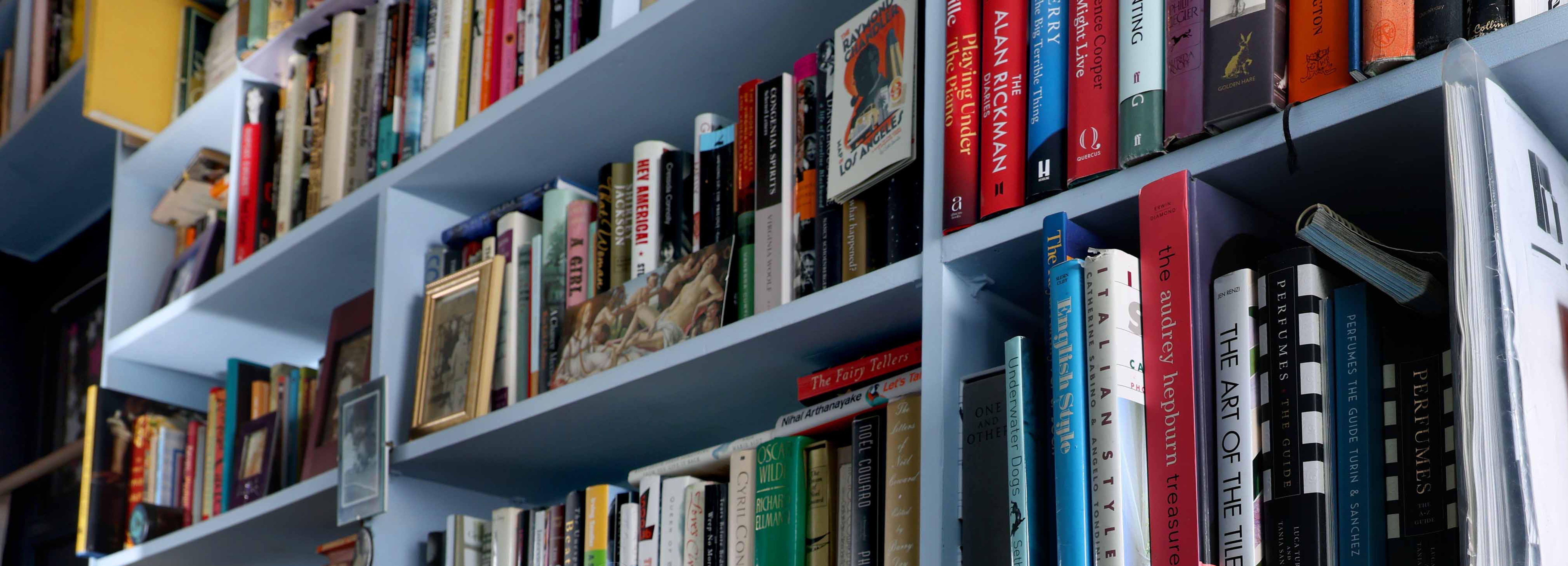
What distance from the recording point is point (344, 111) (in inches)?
70.1

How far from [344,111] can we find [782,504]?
991mm

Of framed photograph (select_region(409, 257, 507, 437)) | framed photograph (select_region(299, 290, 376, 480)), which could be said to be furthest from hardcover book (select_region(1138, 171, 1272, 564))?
framed photograph (select_region(299, 290, 376, 480))

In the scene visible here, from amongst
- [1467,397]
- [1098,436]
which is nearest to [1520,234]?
[1467,397]

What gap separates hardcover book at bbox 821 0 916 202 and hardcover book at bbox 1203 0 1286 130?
27 cm

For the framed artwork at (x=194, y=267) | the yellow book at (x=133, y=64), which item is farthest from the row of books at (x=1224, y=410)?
the yellow book at (x=133, y=64)

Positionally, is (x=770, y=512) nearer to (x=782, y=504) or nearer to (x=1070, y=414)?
(x=782, y=504)

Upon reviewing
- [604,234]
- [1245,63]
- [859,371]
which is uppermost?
[604,234]

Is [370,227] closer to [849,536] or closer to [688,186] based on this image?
[688,186]

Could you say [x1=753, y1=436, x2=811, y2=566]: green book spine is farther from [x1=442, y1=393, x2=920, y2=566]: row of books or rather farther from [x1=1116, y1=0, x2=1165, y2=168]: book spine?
[x1=1116, y1=0, x2=1165, y2=168]: book spine

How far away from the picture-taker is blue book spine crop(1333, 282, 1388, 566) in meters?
0.72

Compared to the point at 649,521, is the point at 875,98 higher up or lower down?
higher up

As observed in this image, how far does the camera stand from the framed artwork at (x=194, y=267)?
2.04 m

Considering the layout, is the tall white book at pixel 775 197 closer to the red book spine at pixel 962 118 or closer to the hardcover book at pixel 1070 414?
the red book spine at pixel 962 118

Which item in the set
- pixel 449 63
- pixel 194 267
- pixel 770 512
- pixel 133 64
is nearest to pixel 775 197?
pixel 770 512
